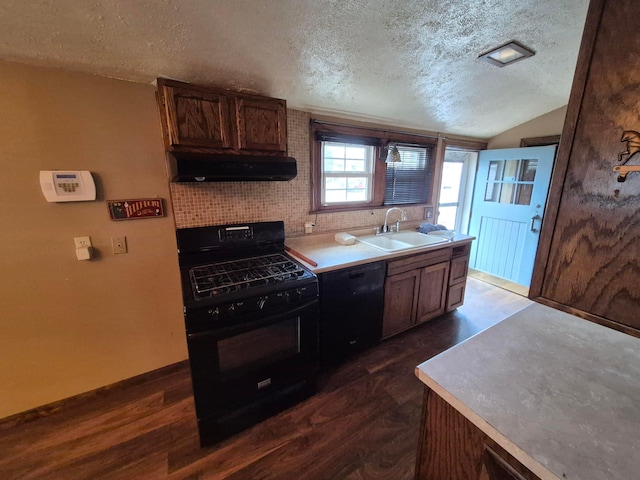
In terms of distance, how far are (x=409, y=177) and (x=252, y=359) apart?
2608mm

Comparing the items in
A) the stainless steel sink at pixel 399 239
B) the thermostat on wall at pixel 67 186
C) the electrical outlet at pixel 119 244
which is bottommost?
the stainless steel sink at pixel 399 239

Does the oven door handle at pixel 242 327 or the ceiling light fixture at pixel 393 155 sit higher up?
the ceiling light fixture at pixel 393 155

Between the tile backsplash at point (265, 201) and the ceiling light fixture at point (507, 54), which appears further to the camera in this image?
the tile backsplash at point (265, 201)

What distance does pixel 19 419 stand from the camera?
1652mm

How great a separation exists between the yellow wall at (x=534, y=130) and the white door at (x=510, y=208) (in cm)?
21

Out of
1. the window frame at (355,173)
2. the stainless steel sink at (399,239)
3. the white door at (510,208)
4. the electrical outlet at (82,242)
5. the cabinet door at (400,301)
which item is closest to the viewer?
the electrical outlet at (82,242)

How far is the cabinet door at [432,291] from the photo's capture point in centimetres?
253

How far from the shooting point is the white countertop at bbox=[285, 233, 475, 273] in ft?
6.37

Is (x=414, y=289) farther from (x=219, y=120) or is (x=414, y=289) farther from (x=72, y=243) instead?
(x=72, y=243)

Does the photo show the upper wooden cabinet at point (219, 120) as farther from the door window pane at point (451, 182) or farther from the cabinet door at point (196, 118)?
the door window pane at point (451, 182)

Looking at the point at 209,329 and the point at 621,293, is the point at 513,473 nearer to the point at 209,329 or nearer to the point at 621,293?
the point at 621,293

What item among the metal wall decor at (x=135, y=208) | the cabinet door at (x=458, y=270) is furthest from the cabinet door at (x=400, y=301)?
the metal wall decor at (x=135, y=208)

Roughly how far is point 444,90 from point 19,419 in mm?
3918

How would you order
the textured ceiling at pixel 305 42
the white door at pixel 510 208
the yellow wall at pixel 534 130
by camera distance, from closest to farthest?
the textured ceiling at pixel 305 42
the yellow wall at pixel 534 130
the white door at pixel 510 208
